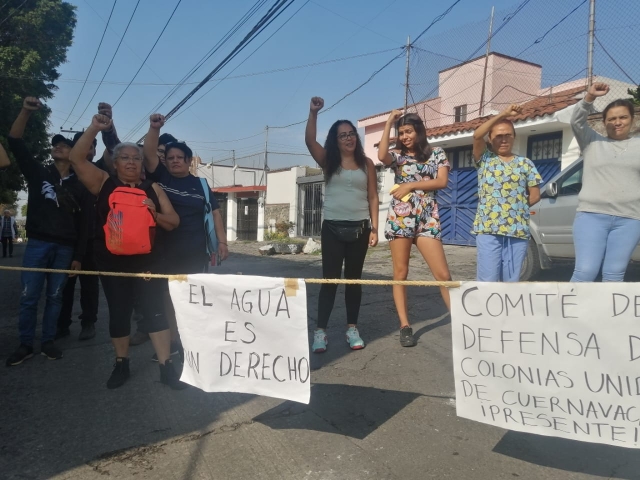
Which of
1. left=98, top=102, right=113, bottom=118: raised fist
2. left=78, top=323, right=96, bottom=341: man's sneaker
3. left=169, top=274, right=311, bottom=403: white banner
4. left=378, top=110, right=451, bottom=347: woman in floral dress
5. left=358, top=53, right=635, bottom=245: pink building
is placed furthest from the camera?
left=358, top=53, right=635, bottom=245: pink building

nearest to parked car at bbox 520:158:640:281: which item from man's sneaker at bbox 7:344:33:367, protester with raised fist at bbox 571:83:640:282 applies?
protester with raised fist at bbox 571:83:640:282

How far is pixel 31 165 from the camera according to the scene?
377 centimetres

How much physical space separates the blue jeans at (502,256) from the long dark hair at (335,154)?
1091 mm

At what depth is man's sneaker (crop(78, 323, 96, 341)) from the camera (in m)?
4.45

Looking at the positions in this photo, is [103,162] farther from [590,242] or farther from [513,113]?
[590,242]

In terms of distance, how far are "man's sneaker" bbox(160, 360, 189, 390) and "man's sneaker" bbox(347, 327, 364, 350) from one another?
1323 millimetres

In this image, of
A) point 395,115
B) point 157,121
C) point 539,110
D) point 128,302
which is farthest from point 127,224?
point 539,110

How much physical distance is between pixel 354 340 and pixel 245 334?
1.58m

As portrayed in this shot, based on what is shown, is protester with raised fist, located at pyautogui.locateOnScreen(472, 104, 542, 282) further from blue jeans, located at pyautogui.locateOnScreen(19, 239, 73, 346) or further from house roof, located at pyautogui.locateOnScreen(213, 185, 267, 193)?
house roof, located at pyautogui.locateOnScreen(213, 185, 267, 193)

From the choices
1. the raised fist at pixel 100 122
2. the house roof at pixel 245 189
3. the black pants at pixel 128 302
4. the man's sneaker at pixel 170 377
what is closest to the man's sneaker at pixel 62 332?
the black pants at pixel 128 302

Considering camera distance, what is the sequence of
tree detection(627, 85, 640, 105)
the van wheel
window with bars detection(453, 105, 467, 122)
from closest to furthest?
1. the van wheel
2. tree detection(627, 85, 640, 105)
3. window with bars detection(453, 105, 467, 122)

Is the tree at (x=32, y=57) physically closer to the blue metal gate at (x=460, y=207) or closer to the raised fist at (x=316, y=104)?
the blue metal gate at (x=460, y=207)

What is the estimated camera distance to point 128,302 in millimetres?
3291

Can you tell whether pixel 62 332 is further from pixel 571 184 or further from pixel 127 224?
pixel 571 184
